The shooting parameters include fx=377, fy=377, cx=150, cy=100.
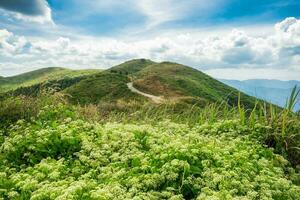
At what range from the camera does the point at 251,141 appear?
37.1 feet

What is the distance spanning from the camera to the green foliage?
701cm

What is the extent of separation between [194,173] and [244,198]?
1418 mm

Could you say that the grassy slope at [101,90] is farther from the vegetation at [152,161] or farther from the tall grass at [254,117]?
the vegetation at [152,161]

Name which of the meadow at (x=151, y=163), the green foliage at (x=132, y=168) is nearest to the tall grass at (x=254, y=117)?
the meadow at (x=151, y=163)

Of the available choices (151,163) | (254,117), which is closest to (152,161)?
(151,163)

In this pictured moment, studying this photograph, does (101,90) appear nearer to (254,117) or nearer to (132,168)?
(254,117)

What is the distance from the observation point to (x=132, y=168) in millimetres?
7883

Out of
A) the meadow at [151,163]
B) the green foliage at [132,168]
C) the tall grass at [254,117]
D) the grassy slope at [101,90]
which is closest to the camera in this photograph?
the green foliage at [132,168]

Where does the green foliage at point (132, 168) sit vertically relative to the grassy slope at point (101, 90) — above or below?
above

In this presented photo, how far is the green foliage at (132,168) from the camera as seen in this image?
7012mm

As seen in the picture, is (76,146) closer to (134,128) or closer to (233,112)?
(134,128)

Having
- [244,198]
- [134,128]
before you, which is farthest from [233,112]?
[244,198]

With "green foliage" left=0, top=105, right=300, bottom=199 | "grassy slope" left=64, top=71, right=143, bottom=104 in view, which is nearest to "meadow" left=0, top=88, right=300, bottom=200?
"green foliage" left=0, top=105, right=300, bottom=199

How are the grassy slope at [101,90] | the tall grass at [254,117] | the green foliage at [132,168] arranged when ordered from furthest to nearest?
the grassy slope at [101,90] → the tall grass at [254,117] → the green foliage at [132,168]
